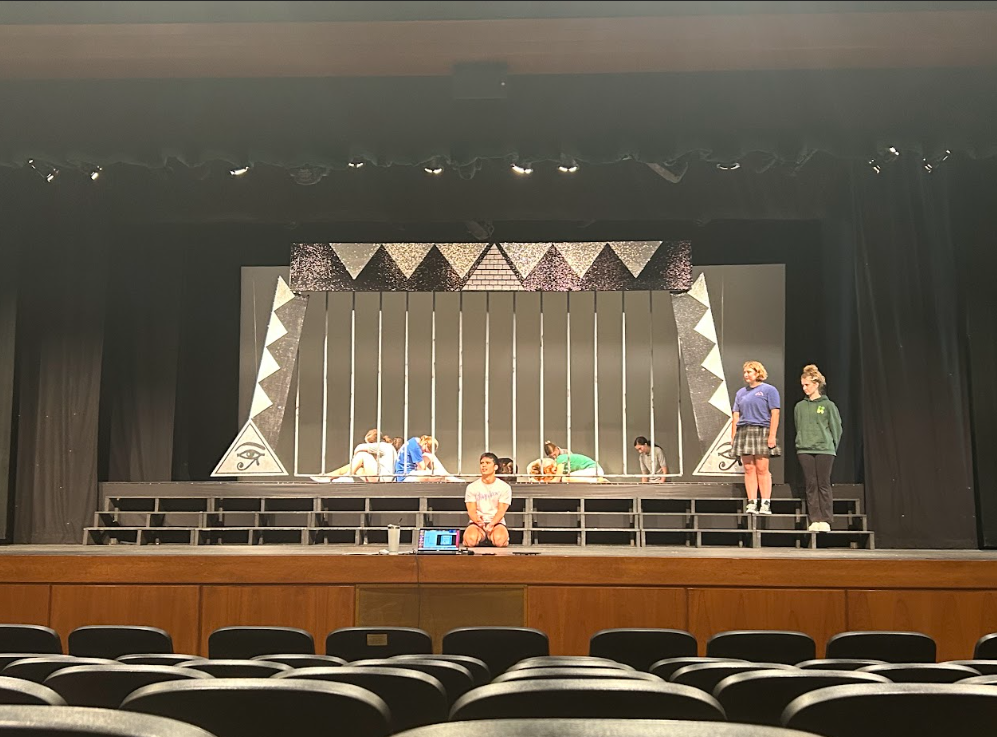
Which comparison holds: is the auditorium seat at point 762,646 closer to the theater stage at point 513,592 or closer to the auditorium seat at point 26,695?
the theater stage at point 513,592

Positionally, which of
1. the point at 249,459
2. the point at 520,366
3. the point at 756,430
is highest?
the point at 520,366

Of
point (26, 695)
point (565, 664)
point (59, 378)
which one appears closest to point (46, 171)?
point (59, 378)

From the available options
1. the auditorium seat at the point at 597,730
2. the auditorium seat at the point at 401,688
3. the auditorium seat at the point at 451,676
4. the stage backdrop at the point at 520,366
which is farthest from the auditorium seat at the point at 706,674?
the stage backdrop at the point at 520,366

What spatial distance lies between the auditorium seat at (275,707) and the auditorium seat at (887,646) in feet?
9.52

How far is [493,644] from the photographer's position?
4102 millimetres

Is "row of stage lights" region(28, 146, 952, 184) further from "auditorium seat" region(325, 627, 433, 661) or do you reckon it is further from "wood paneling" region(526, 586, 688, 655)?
"auditorium seat" region(325, 627, 433, 661)

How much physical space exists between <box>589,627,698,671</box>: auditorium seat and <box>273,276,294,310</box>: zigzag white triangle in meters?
8.96

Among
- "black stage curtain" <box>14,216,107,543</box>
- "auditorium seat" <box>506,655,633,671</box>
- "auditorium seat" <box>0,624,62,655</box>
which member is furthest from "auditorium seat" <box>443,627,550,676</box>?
"black stage curtain" <box>14,216,107,543</box>

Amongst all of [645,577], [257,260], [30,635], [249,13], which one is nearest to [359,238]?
[257,260]

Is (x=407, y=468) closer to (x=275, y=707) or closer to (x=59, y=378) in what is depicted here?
(x=59, y=378)

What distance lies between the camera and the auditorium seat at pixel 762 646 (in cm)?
399

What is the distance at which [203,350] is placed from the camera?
12789 millimetres

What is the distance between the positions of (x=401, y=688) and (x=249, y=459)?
9.88m

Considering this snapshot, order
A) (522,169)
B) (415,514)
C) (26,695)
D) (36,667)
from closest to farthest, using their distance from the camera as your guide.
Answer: (26,695) → (36,667) → (522,169) → (415,514)
